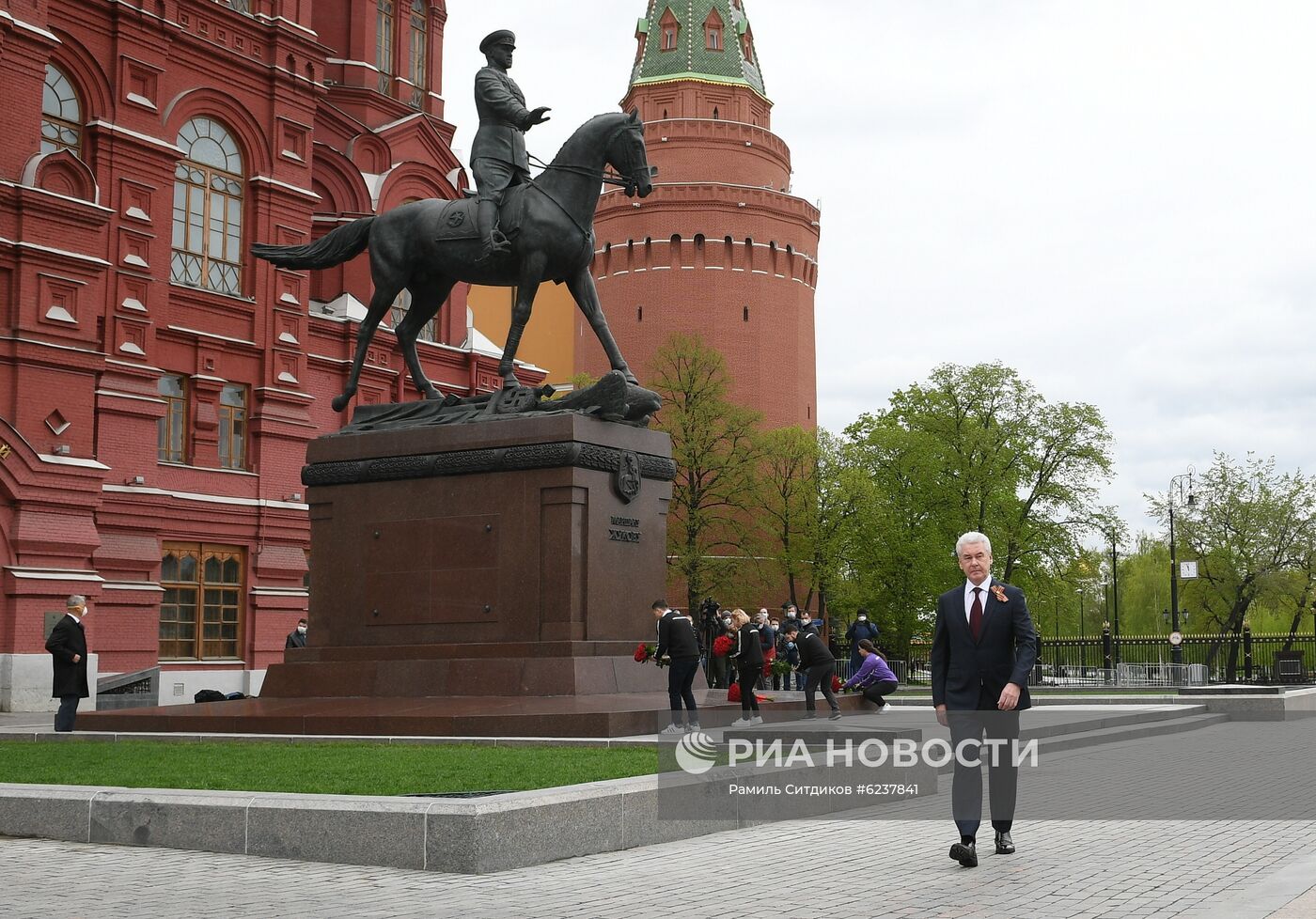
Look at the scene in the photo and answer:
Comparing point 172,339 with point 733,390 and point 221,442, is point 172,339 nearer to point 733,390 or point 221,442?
point 221,442

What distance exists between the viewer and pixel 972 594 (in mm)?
8227

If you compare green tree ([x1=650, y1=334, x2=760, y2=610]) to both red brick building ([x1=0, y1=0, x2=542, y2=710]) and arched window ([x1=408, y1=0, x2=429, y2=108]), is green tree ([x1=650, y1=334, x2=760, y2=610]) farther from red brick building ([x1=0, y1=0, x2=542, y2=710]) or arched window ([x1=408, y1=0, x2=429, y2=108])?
arched window ([x1=408, y1=0, x2=429, y2=108])

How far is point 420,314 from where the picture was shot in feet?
53.4

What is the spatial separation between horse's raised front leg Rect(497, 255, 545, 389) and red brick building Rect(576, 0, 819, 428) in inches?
1819

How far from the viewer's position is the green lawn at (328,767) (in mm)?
9179

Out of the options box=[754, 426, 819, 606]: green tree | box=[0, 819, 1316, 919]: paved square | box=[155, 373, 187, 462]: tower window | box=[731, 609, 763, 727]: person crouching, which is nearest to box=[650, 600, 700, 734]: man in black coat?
box=[731, 609, 763, 727]: person crouching

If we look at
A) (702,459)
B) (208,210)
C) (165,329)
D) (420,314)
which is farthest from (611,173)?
(702,459)

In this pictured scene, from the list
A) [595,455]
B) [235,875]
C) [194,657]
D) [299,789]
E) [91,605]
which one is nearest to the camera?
[235,875]

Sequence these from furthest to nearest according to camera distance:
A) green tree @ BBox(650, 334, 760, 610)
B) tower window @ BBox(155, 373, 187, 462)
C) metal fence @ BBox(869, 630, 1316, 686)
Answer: green tree @ BBox(650, 334, 760, 610)
metal fence @ BBox(869, 630, 1316, 686)
tower window @ BBox(155, 373, 187, 462)

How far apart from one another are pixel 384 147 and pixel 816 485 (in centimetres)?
2058

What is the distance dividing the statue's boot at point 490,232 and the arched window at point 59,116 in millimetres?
20664

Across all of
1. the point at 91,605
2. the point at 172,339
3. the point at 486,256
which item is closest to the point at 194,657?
the point at 91,605

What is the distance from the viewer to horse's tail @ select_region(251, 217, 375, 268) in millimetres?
16453

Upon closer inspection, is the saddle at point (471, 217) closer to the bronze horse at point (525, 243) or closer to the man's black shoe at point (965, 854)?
the bronze horse at point (525, 243)
